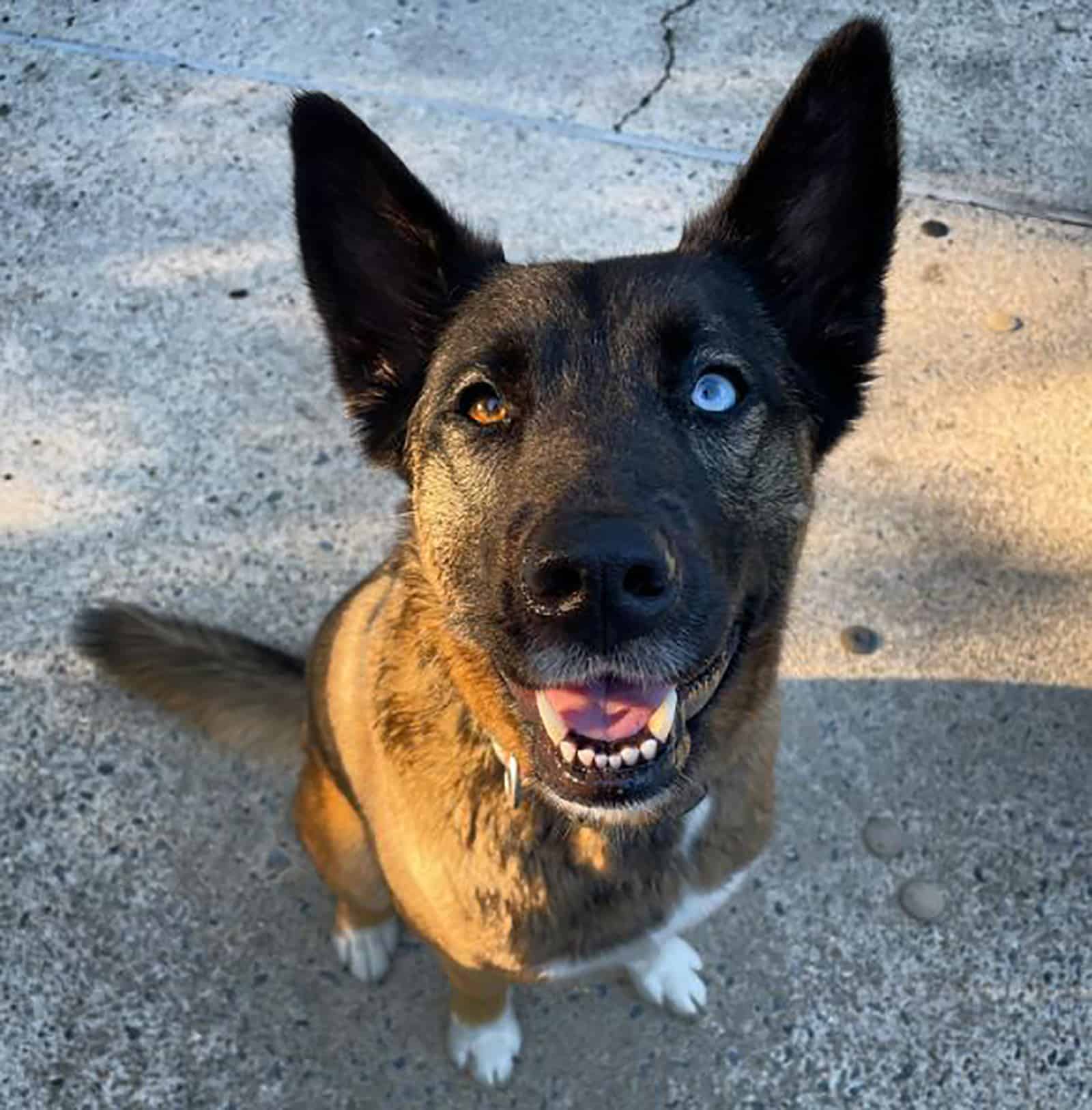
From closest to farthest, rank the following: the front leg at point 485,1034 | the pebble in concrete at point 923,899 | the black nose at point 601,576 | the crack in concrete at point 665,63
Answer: the black nose at point 601,576 → the front leg at point 485,1034 → the pebble in concrete at point 923,899 → the crack in concrete at point 665,63

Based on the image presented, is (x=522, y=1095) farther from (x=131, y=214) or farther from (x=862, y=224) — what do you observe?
(x=131, y=214)

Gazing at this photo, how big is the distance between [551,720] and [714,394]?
0.61 m

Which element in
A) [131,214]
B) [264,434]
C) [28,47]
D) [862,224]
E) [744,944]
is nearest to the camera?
[862,224]

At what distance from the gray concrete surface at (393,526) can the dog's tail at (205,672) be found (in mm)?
152

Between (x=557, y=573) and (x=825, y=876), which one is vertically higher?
(x=557, y=573)

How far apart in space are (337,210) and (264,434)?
1627mm

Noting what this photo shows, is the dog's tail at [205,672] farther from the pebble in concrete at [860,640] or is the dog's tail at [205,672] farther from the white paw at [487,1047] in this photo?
the pebble in concrete at [860,640]

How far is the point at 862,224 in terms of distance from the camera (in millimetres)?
2193

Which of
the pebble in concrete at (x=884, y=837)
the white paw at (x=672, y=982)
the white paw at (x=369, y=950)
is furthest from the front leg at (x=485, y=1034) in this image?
the pebble in concrete at (x=884, y=837)

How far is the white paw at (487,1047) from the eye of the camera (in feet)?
Answer: 8.93

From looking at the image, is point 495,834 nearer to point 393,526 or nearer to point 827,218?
point 827,218

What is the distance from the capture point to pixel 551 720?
6.89ft

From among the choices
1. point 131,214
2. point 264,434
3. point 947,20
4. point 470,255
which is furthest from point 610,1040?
point 947,20

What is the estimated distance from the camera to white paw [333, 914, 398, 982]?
2.88 metres
